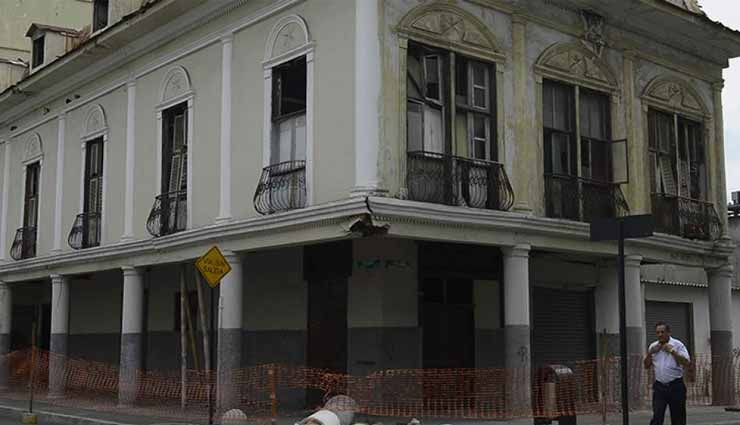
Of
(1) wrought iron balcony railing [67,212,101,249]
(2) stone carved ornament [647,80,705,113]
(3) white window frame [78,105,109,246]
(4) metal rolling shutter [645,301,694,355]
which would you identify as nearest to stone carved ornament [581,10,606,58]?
(2) stone carved ornament [647,80,705,113]

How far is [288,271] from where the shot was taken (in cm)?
1959

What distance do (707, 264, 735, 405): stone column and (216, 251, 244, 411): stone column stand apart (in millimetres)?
10063

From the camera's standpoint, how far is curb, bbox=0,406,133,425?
1755 centimetres

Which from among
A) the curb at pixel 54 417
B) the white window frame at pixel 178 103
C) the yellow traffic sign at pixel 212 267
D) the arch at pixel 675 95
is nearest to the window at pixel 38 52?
the white window frame at pixel 178 103

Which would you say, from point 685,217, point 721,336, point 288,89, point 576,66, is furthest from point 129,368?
point 721,336

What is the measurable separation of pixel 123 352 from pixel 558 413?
10485 millimetres

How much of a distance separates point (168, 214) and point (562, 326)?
29.2 feet

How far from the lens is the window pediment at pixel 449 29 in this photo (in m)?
16.1

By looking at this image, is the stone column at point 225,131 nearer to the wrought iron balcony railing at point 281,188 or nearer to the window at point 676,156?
the wrought iron balcony railing at point 281,188

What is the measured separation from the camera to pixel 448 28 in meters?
16.7

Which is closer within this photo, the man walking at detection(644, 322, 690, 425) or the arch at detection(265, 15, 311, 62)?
the man walking at detection(644, 322, 690, 425)

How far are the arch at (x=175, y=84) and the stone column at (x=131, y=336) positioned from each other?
3.94 metres

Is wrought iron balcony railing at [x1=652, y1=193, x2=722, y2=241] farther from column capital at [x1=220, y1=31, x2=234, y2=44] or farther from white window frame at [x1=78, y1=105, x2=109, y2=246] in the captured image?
white window frame at [x1=78, y1=105, x2=109, y2=246]

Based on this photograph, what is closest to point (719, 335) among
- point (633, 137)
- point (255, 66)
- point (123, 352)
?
point (633, 137)
